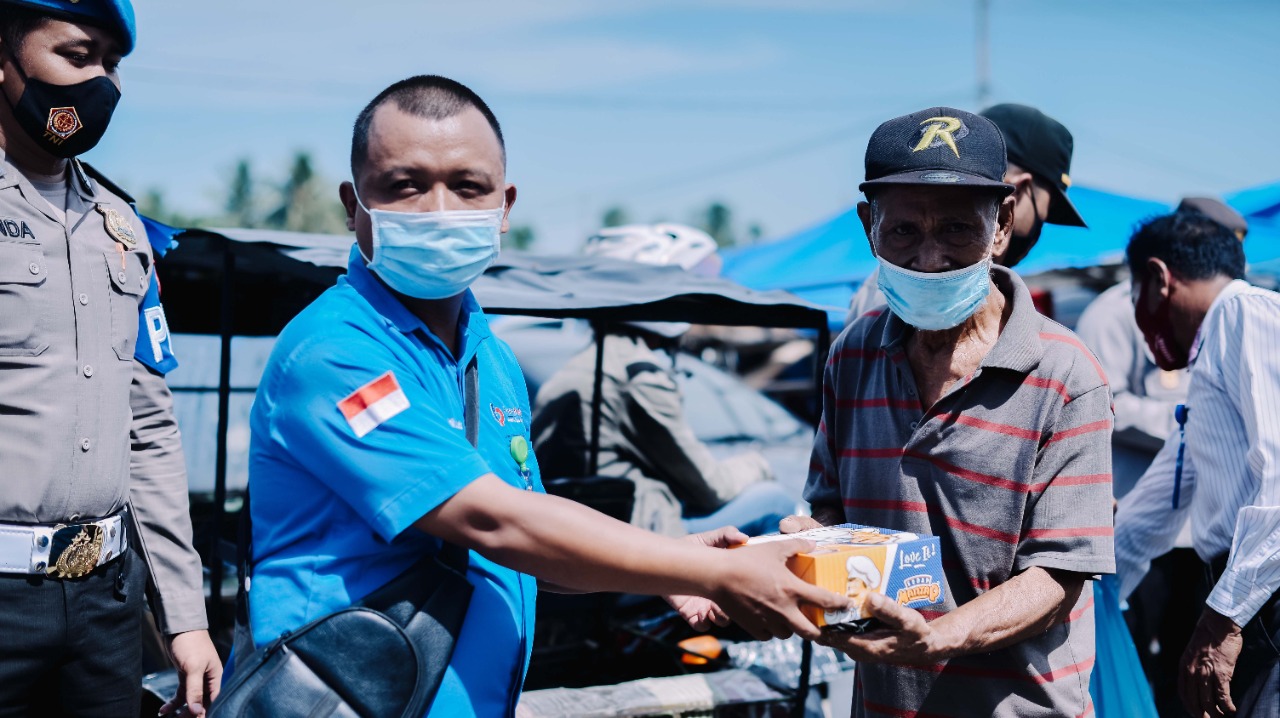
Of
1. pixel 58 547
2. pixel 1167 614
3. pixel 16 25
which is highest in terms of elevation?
pixel 16 25

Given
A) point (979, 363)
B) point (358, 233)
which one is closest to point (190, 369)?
point (358, 233)

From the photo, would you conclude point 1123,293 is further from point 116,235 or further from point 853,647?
point 116,235

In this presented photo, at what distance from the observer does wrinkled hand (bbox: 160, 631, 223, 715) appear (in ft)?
7.82

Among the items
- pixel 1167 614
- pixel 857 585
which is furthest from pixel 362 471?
pixel 1167 614

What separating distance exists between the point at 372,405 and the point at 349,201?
19.6 inches

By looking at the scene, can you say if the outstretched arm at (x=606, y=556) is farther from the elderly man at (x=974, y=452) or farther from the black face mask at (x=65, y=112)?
the black face mask at (x=65, y=112)

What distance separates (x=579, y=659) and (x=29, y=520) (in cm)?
278

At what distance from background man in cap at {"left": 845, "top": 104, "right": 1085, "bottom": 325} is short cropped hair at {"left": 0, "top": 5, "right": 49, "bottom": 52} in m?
2.48

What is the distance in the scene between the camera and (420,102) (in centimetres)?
169

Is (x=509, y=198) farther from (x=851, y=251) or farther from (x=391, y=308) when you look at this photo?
(x=851, y=251)

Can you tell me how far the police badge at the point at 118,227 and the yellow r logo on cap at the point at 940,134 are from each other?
6.24 feet

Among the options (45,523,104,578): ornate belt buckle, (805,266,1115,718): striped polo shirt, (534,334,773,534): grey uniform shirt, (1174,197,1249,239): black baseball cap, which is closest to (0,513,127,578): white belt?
(45,523,104,578): ornate belt buckle

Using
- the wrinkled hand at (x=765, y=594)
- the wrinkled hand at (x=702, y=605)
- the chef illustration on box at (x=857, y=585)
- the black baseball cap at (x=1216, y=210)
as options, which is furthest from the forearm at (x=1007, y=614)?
the black baseball cap at (x=1216, y=210)

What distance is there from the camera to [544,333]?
8102 millimetres
